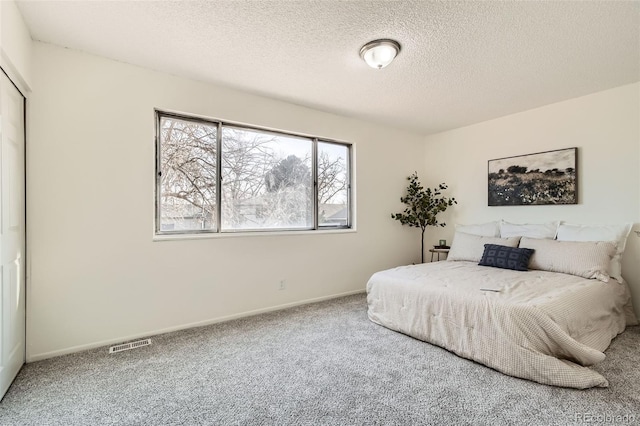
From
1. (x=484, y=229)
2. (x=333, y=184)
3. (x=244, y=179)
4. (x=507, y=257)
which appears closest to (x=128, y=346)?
(x=244, y=179)

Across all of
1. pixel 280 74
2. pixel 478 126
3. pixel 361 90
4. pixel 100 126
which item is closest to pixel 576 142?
pixel 478 126

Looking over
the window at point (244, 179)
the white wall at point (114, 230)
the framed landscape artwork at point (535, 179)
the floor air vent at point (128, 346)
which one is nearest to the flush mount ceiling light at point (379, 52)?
the white wall at point (114, 230)

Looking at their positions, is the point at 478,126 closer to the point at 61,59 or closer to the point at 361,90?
the point at 361,90

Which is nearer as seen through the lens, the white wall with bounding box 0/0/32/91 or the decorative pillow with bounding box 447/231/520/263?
the white wall with bounding box 0/0/32/91

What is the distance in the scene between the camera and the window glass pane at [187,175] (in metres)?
2.87

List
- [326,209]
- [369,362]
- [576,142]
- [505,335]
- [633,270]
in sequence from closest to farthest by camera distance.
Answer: [505,335] → [369,362] → [633,270] → [576,142] → [326,209]

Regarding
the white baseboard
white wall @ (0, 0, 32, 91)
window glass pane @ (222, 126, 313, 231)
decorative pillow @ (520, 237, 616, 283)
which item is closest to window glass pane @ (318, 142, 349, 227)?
window glass pane @ (222, 126, 313, 231)

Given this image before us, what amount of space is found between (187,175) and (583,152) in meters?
4.25

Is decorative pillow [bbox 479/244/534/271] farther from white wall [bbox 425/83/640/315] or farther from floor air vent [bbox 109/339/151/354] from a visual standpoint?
floor air vent [bbox 109/339/151/354]

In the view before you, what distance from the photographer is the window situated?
2904mm

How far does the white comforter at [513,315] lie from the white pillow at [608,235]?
18 centimetres

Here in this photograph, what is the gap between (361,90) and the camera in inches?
124

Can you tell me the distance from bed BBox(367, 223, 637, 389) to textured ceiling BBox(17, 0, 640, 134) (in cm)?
170

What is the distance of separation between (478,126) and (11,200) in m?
4.96
